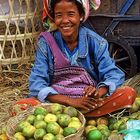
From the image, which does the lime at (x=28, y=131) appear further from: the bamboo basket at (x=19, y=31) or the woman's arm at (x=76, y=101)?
the bamboo basket at (x=19, y=31)

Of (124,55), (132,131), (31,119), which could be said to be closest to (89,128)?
(132,131)

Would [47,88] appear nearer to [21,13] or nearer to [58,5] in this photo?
[58,5]

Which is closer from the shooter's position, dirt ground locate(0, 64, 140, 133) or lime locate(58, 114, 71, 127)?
lime locate(58, 114, 71, 127)

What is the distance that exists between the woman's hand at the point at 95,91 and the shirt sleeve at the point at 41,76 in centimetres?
33

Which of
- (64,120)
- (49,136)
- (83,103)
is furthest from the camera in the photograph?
(83,103)

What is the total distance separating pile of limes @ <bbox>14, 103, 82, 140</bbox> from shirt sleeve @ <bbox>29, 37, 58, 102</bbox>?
197 mm

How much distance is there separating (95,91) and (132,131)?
485mm

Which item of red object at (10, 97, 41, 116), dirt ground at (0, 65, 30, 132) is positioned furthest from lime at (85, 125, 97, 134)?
dirt ground at (0, 65, 30, 132)

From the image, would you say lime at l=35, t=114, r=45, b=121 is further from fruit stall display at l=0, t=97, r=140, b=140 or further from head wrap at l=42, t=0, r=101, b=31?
head wrap at l=42, t=0, r=101, b=31

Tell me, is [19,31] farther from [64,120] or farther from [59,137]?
[59,137]

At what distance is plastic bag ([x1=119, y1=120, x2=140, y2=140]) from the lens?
3206 millimetres

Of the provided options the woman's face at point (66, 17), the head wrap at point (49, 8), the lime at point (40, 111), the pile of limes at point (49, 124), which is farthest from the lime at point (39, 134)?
the head wrap at point (49, 8)

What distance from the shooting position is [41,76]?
3.72 meters

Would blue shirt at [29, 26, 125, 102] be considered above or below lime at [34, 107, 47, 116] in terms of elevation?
above
